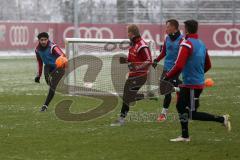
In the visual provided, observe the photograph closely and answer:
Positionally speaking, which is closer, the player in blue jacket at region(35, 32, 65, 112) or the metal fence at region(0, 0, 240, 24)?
the player in blue jacket at region(35, 32, 65, 112)

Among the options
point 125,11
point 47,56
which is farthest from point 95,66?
point 125,11

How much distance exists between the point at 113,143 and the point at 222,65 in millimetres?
21760

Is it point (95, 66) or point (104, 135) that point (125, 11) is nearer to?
point (95, 66)

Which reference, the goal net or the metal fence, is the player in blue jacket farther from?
the metal fence

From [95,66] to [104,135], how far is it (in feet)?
27.6

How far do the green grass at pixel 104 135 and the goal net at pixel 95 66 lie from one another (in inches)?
A: 36.9

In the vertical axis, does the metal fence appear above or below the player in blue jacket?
below

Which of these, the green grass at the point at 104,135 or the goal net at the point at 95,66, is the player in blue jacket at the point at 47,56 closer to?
the green grass at the point at 104,135

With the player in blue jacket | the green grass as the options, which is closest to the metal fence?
the green grass

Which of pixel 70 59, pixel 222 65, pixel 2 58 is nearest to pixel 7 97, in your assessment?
pixel 70 59

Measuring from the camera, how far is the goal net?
61.4ft

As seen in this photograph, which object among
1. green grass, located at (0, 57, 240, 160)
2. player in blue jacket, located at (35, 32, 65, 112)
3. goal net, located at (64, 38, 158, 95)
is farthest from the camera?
goal net, located at (64, 38, 158, 95)

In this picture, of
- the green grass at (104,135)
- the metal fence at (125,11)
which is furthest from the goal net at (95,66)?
the metal fence at (125,11)

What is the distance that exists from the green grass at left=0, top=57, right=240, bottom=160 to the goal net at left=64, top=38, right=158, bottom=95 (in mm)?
937
